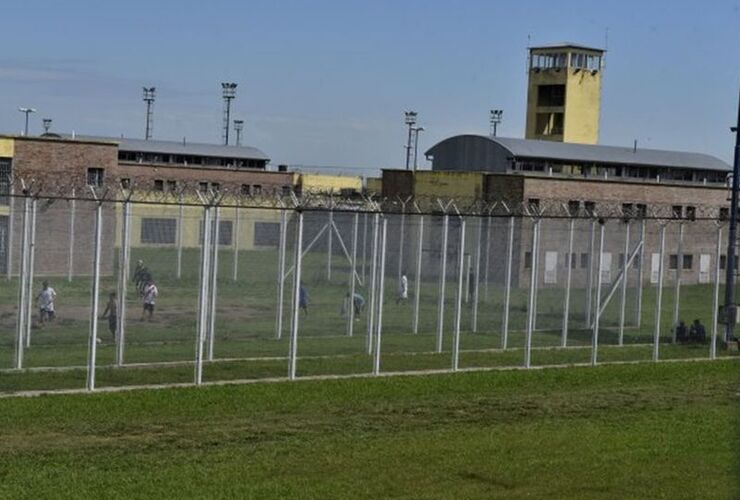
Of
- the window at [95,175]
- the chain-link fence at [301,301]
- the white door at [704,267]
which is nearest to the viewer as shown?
the chain-link fence at [301,301]

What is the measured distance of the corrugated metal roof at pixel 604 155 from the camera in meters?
58.9

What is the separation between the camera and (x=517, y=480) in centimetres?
1355

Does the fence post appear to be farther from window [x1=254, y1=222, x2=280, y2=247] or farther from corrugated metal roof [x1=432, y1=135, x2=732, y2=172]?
corrugated metal roof [x1=432, y1=135, x2=732, y2=172]

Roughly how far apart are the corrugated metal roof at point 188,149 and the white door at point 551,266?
40.7m

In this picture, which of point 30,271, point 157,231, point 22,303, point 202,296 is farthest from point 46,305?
point 202,296

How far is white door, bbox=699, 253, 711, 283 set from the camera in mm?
40281

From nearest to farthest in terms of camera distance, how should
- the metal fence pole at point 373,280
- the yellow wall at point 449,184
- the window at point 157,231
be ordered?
the metal fence pole at point 373,280 → the window at point 157,231 → the yellow wall at point 449,184

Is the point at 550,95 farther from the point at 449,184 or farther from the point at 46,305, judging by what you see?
the point at 46,305

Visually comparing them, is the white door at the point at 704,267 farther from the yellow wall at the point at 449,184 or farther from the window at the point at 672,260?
the yellow wall at the point at 449,184

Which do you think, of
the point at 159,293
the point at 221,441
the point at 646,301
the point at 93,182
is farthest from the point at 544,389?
the point at 93,182

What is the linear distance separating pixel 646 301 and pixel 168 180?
29933 mm

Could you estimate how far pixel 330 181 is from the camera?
75.3 meters

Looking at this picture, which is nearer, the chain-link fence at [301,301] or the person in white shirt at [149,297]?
the chain-link fence at [301,301]

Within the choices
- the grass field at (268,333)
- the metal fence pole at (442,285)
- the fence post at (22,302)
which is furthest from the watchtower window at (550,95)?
the fence post at (22,302)
